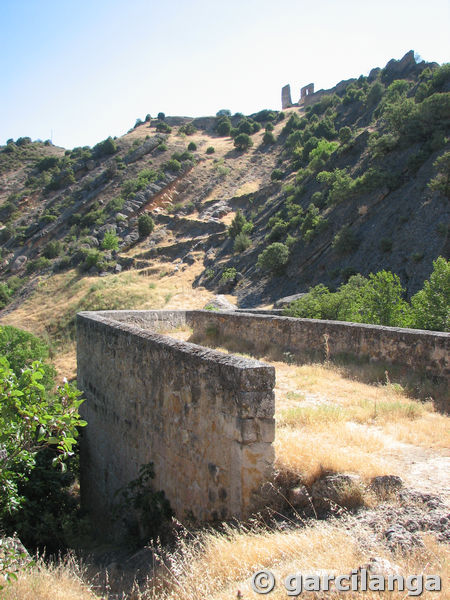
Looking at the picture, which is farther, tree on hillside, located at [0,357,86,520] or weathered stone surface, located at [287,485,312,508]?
weathered stone surface, located at [287,485,312,508]

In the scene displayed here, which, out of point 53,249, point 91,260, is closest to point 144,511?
point 91,260

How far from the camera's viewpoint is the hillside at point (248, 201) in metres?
26.4

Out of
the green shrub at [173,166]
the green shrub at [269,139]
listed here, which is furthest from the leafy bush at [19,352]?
the green shrub at [269,139]

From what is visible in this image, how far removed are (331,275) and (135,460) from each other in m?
21.6

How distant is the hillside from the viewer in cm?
2636

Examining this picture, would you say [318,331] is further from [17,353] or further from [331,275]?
[331,275]

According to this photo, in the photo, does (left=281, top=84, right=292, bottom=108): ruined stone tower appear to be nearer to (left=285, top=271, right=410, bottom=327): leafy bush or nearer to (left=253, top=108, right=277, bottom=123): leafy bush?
(left=253, top=108, right=277, bottom=123): leafy bush

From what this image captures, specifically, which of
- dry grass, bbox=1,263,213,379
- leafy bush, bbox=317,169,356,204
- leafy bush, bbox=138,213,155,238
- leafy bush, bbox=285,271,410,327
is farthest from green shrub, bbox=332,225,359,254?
leafy bush, bbox=138,213,155,238

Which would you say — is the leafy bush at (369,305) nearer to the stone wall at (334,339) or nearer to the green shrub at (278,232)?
the stone wall at (334,339)

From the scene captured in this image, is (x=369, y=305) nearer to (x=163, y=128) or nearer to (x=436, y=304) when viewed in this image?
(x=436, y=304)

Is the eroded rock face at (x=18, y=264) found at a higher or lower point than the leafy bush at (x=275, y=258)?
higher

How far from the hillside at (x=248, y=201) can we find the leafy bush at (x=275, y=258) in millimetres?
130

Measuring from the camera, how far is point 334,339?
8.91 meters

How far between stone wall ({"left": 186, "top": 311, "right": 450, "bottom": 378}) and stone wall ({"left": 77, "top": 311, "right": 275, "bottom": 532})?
3.98 meters
